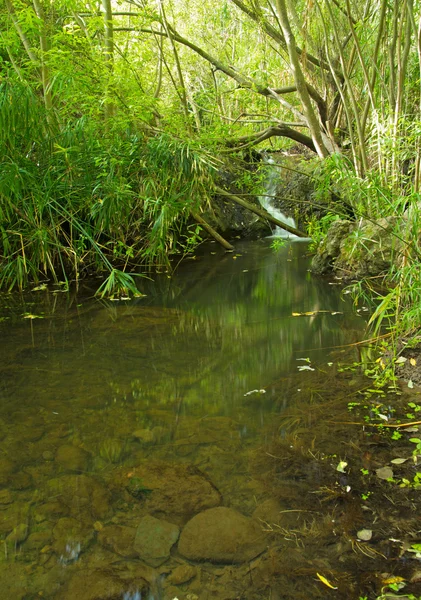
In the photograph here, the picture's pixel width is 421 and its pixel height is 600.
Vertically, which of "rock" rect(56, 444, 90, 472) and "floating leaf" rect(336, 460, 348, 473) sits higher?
"floating leaf" rect(336, 460, 348, 473)

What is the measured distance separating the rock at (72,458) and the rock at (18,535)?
351 millimetres

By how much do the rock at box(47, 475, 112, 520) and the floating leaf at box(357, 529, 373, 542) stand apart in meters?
0.86

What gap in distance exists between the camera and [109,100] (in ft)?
18.2

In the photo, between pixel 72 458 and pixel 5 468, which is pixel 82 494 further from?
pixel 5 468

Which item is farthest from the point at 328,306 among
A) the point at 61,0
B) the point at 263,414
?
the point at 61,0

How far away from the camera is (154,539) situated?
1.63 metres

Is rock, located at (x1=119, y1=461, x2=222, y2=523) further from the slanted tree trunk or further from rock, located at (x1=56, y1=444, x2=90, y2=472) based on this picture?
the slanted tree trunk

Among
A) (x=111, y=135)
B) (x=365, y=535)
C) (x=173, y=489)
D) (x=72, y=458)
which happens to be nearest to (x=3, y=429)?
(x=72, y=458)

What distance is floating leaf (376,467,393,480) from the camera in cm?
186

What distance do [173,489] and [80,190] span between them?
427 cm

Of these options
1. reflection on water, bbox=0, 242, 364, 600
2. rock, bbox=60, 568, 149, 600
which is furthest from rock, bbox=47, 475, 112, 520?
rock, bbox=60, 568, 149, 600

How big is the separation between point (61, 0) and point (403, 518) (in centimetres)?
609

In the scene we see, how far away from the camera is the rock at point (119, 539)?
158 centimetres

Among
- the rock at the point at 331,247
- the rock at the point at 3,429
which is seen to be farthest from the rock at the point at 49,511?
the rock at the point at 331,247
